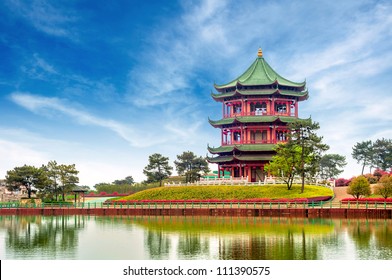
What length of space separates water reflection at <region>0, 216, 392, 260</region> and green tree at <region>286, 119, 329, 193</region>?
17.1 m

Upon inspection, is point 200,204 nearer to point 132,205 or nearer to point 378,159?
point 132,205

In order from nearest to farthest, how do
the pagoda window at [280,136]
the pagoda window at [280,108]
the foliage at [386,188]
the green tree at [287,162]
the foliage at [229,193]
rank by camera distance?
the foliage at [386,188] < the foliage at [229,193] < the green tree at [287,162] < the pagoda window at [280,136] < the pagoda window at [280,108]

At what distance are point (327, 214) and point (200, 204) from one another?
54.7ft

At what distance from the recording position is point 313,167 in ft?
252

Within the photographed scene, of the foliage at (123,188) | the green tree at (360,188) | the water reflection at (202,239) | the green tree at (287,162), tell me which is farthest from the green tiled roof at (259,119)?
the foliage at (123,188)

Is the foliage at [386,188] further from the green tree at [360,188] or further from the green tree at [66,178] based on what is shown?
the green tree at [66,178]

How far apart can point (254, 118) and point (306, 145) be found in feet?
49.9

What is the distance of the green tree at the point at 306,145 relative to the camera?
76875mm

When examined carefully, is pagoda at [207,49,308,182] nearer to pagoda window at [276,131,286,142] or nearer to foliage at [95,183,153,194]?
pagoda window at [276,131,286,142]

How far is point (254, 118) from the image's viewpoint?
91625mm

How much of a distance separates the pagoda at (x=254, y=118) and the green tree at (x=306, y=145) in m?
10.6

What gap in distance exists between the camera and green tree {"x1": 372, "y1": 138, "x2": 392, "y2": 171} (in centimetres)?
11862
